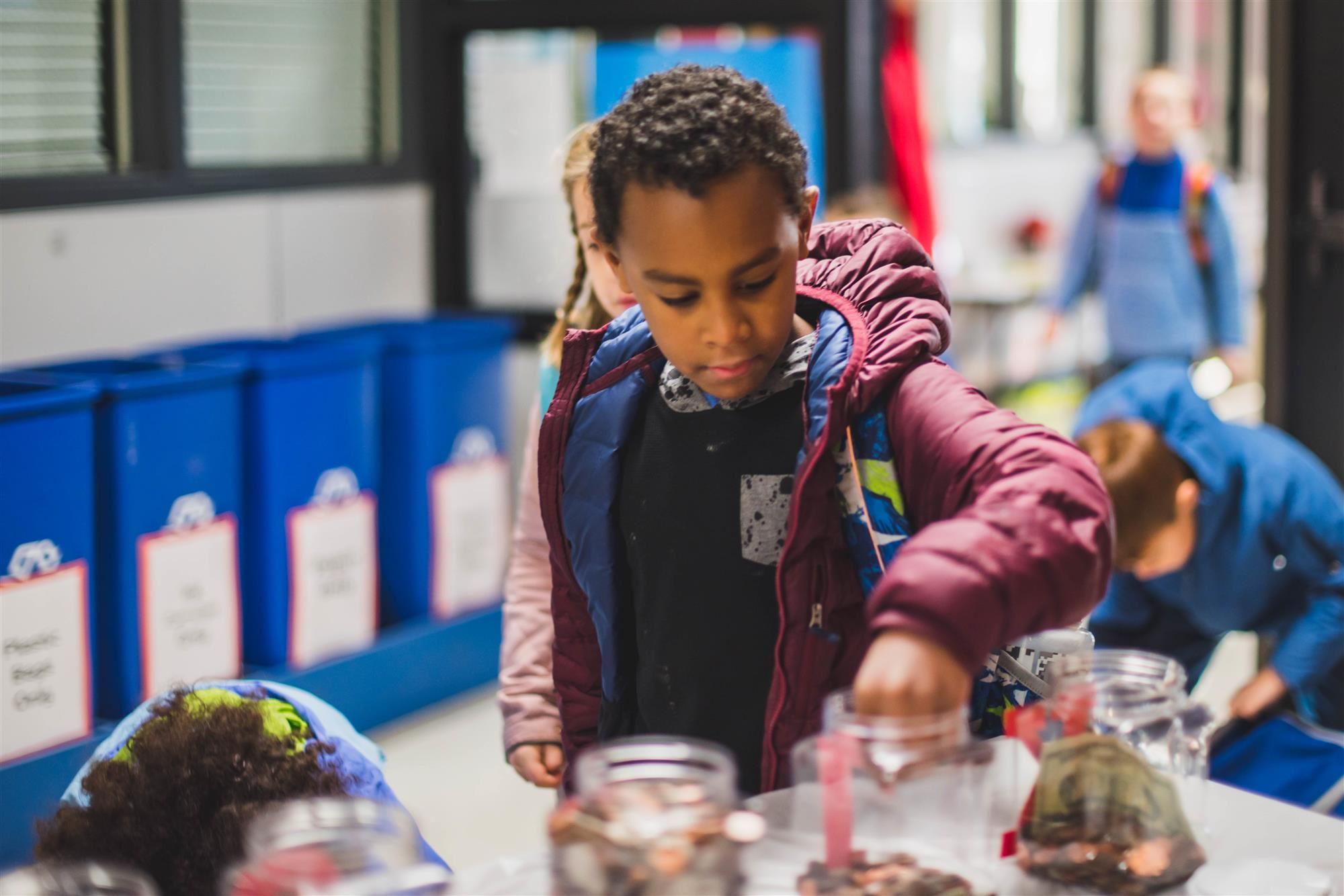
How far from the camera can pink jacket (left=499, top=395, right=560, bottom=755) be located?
1723 millimetres

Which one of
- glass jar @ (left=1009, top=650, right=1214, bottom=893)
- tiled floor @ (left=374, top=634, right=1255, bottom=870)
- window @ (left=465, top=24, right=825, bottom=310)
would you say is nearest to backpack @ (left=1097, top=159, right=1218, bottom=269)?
tiled floor @ (left=374, top=634, right=1255, bottom=870)

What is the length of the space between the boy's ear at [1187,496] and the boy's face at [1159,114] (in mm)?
2957

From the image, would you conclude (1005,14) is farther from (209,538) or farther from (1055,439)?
(1055,439)

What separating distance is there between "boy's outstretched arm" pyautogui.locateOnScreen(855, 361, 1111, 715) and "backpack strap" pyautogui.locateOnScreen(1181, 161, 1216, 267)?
427cm

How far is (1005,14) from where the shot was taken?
9352mm

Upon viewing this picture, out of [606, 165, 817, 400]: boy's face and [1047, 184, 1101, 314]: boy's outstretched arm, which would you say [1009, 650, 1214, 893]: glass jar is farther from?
[1047, 184, 1101, 314]: boy's outstretched arm

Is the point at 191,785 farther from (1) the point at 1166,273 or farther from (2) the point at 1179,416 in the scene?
(1) the point at 1166,273

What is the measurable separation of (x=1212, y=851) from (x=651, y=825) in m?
0.60

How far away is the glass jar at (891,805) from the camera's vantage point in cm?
96

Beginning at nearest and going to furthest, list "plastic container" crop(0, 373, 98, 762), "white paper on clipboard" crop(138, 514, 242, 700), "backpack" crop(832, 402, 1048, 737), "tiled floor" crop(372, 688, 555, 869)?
1. "backpack" crop(832, 402, 1048, 737)
2. "plastic container" crop(0, 373, 98, 762)
3. "tiled floor" crop(372, 688, 555, 869)
4. "white paper on clipboard" crop(138, 514, 242, 700)

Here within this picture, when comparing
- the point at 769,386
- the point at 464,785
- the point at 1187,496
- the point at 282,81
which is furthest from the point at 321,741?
the point at 282,81

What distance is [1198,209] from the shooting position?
5.09 m

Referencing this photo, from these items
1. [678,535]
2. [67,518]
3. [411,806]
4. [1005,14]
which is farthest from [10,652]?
A: [1005,14]

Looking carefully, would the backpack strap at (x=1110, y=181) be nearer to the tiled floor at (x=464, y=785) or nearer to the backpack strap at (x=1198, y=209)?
the backpack strap at (x=1198, y=209)
